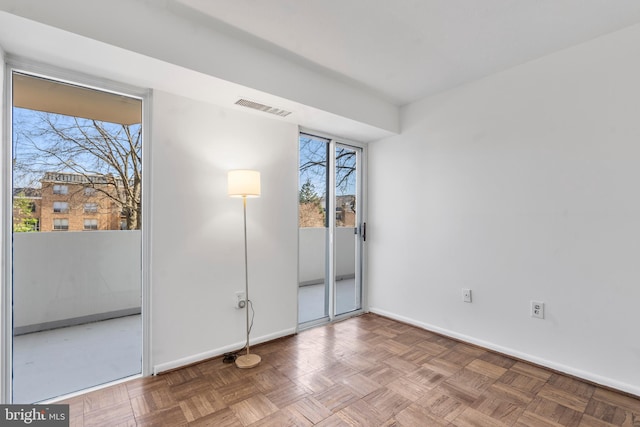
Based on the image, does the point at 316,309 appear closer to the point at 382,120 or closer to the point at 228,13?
the point at 382,120

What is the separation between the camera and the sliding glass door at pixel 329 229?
347 centimetres

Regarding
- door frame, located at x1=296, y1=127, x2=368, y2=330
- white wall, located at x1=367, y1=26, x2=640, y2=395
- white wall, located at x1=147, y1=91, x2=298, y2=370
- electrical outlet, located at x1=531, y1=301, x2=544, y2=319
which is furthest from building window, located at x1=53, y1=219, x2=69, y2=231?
electrical outlet, located at x1=531, y1=301, x2=544, y2=319

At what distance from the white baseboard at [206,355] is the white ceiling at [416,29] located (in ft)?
8.40

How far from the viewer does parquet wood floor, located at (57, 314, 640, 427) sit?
1855mm

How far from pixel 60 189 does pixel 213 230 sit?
3.52 ft

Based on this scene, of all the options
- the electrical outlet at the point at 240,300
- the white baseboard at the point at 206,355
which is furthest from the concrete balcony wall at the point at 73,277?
the electrical outlet at the point at 240,300

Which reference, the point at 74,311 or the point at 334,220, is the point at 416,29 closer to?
the point at 334,220

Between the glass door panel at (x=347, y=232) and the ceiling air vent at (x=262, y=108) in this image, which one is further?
the glass door panel at (x=347, y=232)

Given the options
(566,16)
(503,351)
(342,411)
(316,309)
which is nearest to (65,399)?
(342,411)

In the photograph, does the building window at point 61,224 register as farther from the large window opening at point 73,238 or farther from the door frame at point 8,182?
the door frame at point 8,182

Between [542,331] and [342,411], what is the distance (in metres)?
1.82

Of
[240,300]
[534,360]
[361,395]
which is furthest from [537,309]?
[240,300]

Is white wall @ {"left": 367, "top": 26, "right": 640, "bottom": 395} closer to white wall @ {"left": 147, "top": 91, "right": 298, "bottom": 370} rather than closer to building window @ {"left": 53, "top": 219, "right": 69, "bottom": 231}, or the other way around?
white wall @ {"left": 147, "top": 91, "right": 298, "bottom": 370}

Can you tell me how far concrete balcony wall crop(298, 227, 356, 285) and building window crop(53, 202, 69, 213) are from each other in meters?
2.01
